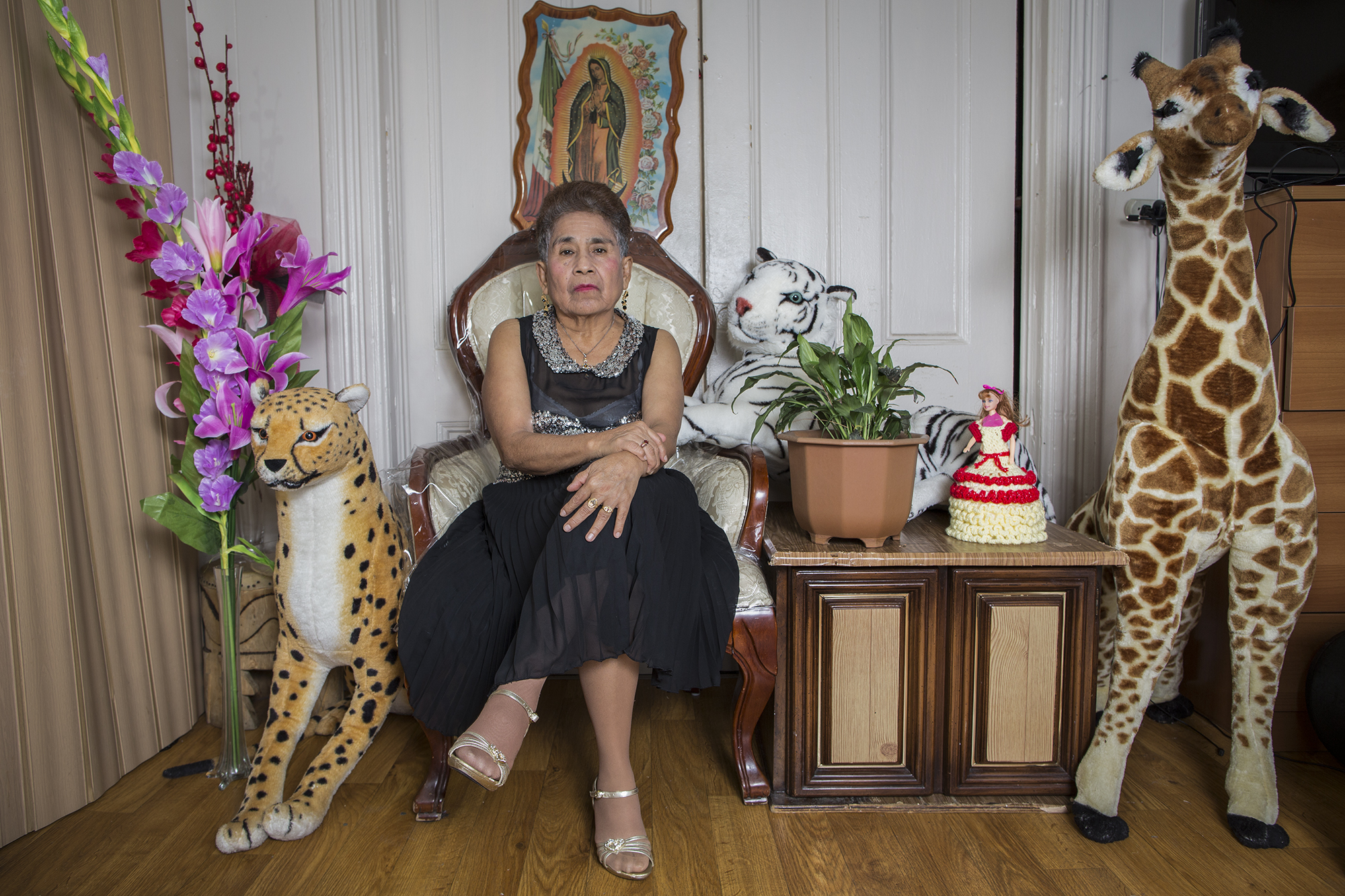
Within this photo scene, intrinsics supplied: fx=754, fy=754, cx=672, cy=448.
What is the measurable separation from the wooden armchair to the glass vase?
18.1 inches

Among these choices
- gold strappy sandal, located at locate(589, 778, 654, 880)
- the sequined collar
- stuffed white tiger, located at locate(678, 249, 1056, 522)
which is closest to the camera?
gold strappy sandal, located at locate(589, 778, 654, 880)

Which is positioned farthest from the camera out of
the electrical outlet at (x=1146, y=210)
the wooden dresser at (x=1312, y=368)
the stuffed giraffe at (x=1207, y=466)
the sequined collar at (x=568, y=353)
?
the electrical outlet at (x=1146, y=210)

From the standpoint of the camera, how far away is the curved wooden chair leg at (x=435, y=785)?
4.90 ft

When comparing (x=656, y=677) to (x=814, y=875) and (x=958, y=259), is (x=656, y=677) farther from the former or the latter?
(x=958, y=259)

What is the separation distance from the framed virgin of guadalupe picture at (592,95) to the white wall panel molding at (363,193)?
1.26 feet

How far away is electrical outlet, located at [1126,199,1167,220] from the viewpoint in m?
2.08

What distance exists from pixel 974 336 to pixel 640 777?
5.33ft

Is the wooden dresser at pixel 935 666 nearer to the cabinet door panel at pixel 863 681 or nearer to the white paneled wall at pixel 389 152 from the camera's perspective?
the cabinet door panel at pixel 863 681

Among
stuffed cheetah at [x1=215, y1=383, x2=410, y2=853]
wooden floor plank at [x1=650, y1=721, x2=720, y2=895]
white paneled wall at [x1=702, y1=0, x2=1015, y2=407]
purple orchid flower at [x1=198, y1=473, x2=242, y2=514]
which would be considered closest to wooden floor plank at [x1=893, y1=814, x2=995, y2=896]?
wooden floor plank at [x1=650, y1=721, x2=720, y2=895]

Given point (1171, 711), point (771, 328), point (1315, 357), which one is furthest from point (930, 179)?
point (1171, 711)

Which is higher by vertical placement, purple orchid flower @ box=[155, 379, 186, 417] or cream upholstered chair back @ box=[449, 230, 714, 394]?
cream upholstered chair back @ box=[449, 230, 714, 394]

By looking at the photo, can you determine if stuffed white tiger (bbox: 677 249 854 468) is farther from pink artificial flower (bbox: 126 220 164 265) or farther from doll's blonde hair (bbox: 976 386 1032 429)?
pink artificial flower (bbox: 126 220 164 265)

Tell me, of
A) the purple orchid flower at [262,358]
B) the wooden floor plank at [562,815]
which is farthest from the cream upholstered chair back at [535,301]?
the wooden floor plank at [562,815]

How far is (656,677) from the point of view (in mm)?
1408
